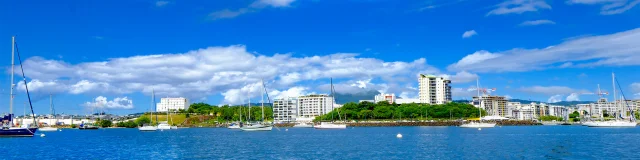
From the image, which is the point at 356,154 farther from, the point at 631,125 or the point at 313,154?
the point at 631,125

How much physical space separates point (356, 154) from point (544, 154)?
13673 mm

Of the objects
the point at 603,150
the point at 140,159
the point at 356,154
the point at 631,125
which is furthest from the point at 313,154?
the point at 631,125

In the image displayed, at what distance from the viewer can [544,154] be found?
4116 centimetres

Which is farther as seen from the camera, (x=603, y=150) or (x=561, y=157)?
(x=603, y=150)

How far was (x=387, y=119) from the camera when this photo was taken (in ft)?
636

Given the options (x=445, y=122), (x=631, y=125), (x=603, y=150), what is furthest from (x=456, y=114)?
(x=603, y=150)

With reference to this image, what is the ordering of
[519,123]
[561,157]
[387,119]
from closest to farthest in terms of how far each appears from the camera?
[561,157] → [519,123] → [387,119]

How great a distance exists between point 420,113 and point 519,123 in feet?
112

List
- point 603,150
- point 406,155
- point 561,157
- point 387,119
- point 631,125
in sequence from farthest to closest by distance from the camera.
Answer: point 387,119 → point 631,125 → point 603,150 → point 406,155 → point 561,157

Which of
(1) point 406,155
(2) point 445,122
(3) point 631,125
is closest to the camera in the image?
(1) point 406,155

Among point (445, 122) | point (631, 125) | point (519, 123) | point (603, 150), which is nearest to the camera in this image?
point (603, 150)

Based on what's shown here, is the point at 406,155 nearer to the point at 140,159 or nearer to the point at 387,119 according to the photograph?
the point at 140,159

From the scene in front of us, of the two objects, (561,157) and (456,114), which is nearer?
(561,157)

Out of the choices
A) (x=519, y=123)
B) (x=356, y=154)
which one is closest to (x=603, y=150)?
(x=356, y=154)
